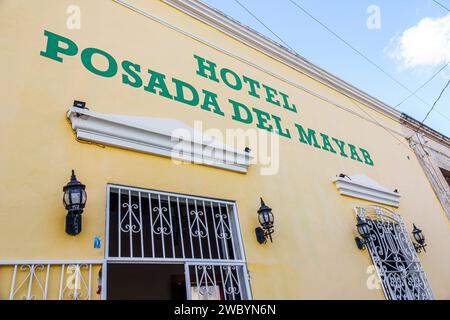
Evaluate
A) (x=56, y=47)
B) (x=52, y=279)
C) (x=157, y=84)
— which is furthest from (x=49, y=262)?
(x=157, y=84)

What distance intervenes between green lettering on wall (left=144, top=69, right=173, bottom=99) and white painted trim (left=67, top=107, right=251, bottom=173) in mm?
385

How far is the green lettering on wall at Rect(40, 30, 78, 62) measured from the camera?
2.93 m

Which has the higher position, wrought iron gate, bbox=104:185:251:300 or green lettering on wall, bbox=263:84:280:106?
green lettering on wall, bbox=263:84:280:106

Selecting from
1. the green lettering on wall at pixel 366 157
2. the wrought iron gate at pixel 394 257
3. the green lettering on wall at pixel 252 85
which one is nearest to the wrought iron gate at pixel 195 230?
the green lettering on wall at pixel 252 85

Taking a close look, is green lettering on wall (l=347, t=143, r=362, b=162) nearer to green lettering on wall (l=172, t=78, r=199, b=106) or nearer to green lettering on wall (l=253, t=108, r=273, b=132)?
green lettering on wall (l=253, t=108, r=273, b=132)

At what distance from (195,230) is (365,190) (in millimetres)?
3426

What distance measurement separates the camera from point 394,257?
4816 millimetres

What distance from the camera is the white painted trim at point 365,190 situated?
4762 millimetres

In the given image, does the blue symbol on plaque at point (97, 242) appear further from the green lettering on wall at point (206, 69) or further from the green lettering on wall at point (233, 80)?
the green lettering on wall at point (233, 80)

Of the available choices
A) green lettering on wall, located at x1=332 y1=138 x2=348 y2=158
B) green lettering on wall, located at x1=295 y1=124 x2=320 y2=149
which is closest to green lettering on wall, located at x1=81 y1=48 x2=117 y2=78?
green lettering on wall, located at x1=295 y1=124 x2=320 y2=149

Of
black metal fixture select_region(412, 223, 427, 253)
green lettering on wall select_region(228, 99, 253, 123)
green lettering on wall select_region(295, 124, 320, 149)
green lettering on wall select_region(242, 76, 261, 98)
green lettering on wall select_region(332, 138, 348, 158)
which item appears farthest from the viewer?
green lettering on wall select_region(332, 138, 348, 158)

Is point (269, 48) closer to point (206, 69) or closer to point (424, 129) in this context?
point (206, 69)

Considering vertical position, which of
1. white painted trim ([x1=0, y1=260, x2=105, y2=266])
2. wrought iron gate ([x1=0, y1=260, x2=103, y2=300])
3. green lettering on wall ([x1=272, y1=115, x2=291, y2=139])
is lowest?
wrought iron gate ([x1=0, y1=260, x2=103, y2=300])

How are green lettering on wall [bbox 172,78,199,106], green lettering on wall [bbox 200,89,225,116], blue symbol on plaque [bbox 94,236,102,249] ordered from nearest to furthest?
blue symbol on plaque [bbox 94,236,102,249] < green lettering on wall [bbox 172,78,199,106] < green lettering on wall [bbox 200,89,225,116]
